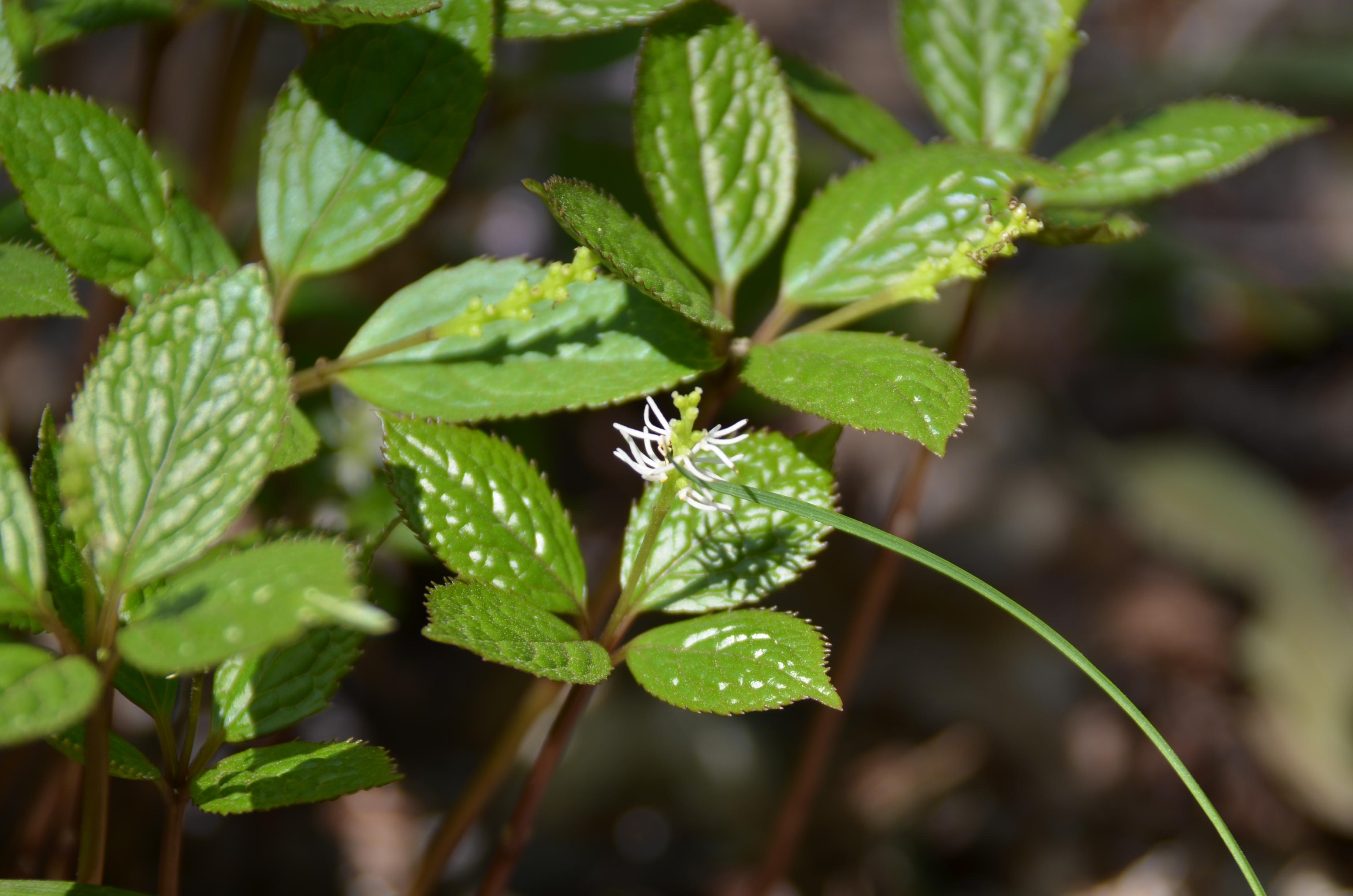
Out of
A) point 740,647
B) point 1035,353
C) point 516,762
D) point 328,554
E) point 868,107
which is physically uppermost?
point 868,107

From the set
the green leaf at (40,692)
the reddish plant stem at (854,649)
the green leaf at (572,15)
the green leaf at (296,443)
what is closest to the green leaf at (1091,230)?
the reddish plant stem at (854,649)

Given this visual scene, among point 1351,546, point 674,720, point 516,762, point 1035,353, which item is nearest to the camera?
point 516,762

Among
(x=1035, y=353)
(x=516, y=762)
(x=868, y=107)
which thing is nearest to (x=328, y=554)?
(x=868, y=107)

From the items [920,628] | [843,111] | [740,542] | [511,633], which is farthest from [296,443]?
[920,628]

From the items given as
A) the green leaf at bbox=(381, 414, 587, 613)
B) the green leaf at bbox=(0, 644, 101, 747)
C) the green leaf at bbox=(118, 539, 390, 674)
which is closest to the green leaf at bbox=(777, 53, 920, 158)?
the green leaf at bbox=(381, 414, 587, 613)

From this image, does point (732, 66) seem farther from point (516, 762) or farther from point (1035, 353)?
point (1035, 353)

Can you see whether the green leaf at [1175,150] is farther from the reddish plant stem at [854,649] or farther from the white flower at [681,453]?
the white flower at [681,453]

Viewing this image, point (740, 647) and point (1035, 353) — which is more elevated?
point (740, 647)
